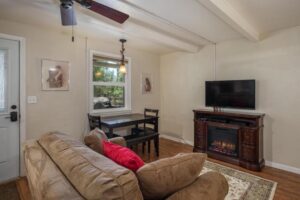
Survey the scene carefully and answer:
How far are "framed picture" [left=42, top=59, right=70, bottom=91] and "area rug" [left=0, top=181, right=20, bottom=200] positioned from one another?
153 centimetres

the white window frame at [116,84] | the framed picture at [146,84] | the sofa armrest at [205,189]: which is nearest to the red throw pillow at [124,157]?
the sofa armrest at [205,189]

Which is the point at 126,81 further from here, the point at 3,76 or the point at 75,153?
the point at 75,153

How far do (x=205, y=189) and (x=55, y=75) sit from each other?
3.07 meters

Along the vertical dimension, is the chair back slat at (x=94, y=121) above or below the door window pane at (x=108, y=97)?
below

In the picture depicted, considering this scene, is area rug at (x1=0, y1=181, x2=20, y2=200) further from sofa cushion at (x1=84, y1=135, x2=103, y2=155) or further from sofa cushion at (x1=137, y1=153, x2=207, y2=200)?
sofa cushion at (x1=137, y1=153, x2=207, y2=200)

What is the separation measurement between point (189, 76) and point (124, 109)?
5.89ft

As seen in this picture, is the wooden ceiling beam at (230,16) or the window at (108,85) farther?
the window at (108,85)

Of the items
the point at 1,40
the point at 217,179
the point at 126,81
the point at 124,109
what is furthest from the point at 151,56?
the point at 217,179

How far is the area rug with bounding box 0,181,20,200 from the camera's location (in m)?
2.31

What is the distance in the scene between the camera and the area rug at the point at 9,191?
231 centimetres

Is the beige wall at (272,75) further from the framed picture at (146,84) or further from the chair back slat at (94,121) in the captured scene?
the chair back slat at (94,121)

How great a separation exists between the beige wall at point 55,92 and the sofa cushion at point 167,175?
273cm

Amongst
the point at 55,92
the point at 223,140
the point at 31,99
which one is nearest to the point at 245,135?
the point at 223,140

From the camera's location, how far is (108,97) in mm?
4156
